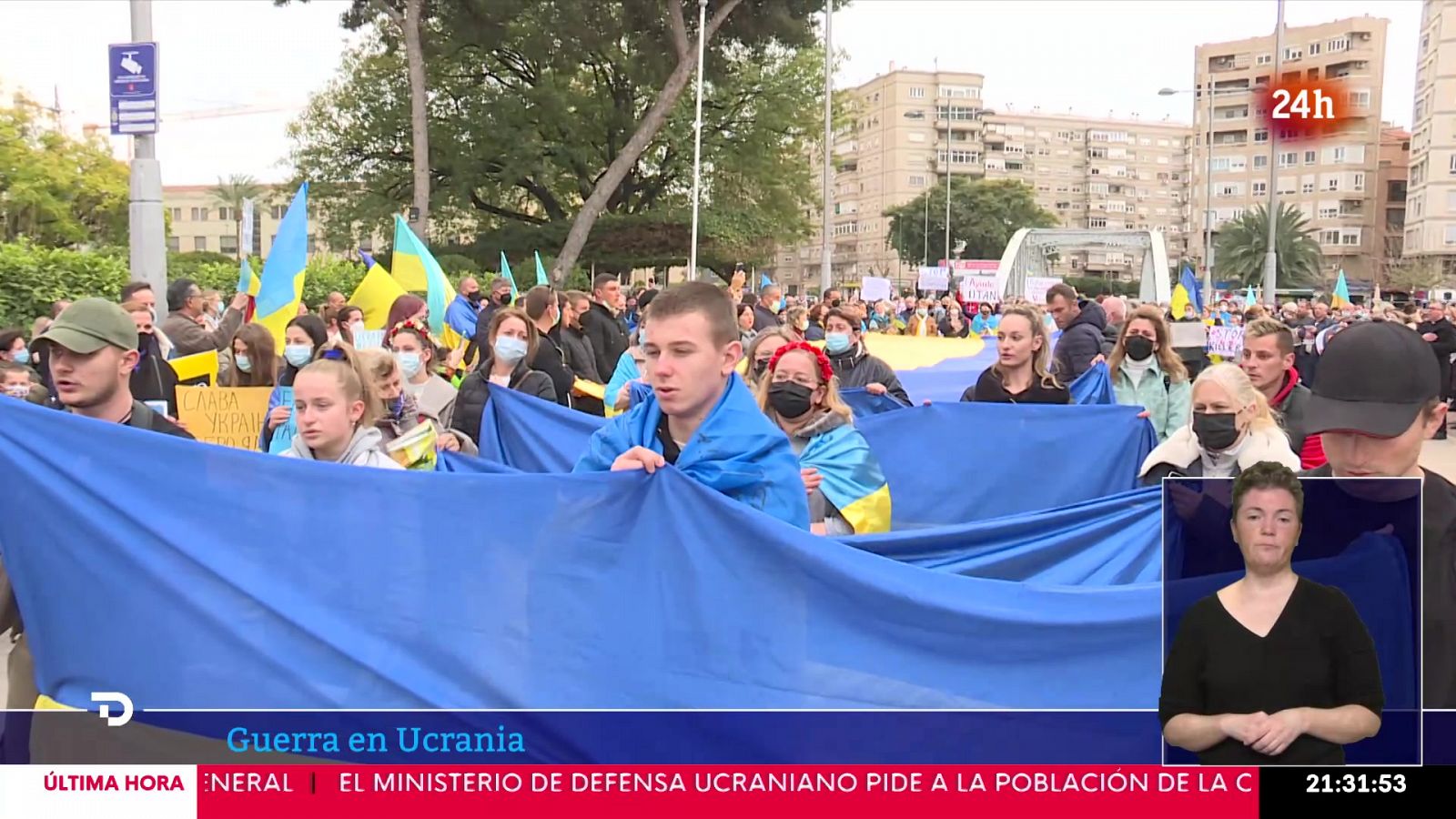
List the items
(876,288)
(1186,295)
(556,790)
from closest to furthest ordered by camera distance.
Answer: (556,790) < (1186,295) < (876,288)

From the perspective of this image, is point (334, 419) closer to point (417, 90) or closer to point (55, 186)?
point (417, 90)

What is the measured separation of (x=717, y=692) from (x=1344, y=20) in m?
112

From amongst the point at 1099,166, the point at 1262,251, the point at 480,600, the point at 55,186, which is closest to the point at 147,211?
the point at 480,600

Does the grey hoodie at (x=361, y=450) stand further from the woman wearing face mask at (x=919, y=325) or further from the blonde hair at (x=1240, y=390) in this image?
the woman wearing face mask at (x=919, y=325)

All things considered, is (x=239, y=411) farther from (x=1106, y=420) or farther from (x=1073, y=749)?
(x=1073, y=749)

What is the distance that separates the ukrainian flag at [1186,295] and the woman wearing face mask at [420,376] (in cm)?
1772

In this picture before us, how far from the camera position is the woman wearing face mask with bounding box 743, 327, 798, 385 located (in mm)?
6145

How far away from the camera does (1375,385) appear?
2.44 metres

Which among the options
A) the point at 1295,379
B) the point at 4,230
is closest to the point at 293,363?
the point at 1295,379

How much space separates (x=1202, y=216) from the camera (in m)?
115

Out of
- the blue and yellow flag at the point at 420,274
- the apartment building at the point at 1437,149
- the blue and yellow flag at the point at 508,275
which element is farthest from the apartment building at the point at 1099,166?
the blue and yellow flag at the point at 420,274

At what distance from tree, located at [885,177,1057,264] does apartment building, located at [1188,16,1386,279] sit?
50.0 ft

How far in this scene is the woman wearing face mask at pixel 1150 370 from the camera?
7672mm

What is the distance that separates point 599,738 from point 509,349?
4.30 meters
